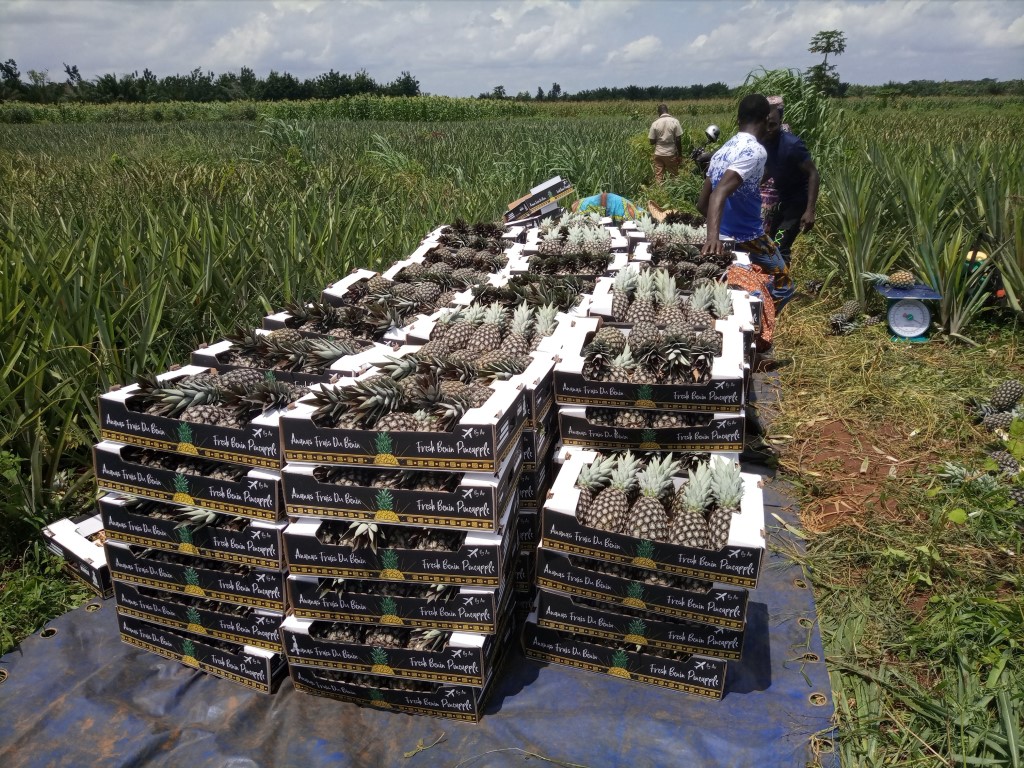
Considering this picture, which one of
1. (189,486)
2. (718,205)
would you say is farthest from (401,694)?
(718,205)

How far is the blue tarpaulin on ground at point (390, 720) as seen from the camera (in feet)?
6.98

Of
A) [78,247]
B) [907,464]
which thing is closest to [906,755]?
[907,464]

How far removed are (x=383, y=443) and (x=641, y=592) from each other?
1050 mm

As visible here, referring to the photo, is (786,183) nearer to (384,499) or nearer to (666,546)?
(666,546)

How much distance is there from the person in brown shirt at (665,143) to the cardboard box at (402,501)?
10.9m

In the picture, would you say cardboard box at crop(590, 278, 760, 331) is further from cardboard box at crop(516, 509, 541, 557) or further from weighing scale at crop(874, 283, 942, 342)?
weighing scale at crop(874, 283, 942, 342)

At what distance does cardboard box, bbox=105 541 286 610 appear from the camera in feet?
7.54

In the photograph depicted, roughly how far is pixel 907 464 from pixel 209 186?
22.9 feet

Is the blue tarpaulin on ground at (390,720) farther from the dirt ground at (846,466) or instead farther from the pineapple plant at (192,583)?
the dirt ground at (846,466)

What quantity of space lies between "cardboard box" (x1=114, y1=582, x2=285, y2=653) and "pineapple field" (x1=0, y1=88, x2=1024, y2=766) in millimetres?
12

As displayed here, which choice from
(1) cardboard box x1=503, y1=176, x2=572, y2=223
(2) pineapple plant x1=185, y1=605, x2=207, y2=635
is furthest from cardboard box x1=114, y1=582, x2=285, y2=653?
(1) cardboard box x1=503, y1=176, x2=572, y2=223

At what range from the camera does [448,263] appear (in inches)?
179

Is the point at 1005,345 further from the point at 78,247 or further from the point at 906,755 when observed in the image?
the point at 78,247

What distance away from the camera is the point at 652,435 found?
8.84 ft
